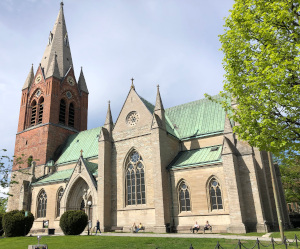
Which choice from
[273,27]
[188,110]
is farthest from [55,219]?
[273,27]

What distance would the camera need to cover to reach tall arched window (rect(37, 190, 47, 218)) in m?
34.0

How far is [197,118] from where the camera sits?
3175 centimetres

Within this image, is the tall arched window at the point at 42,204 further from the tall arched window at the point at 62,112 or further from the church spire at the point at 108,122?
the tall arched window at the point at 62,112

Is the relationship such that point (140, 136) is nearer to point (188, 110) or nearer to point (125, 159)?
point (125, 159)

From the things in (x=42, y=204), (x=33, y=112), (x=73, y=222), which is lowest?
(x=73, y=222)

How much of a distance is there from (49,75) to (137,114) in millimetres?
22383

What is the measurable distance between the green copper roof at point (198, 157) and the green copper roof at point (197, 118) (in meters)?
2.16

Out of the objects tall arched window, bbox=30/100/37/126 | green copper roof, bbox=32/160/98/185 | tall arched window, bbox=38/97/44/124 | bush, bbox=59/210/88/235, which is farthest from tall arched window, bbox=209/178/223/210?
tall arched window, bbox=30/100/37/126

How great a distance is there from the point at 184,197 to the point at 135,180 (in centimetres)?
545

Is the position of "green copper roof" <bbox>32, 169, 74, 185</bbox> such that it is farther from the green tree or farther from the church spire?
the green tree

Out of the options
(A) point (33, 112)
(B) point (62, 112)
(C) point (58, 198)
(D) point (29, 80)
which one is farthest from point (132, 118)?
(D) point (29, 80)

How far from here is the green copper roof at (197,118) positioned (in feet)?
97.0

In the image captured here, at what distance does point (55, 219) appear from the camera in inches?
1270

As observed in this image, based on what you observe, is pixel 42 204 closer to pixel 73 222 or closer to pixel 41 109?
pixel 73 222
